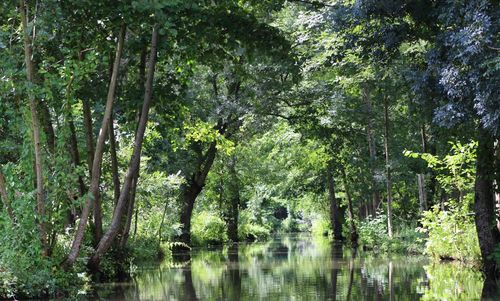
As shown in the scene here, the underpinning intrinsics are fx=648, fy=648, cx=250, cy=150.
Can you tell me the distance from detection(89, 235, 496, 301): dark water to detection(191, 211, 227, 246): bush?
16.5 meters

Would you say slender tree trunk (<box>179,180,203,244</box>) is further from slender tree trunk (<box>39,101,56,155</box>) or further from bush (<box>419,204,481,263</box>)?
slender tree trunk (<box>39,101,56,155</box>)

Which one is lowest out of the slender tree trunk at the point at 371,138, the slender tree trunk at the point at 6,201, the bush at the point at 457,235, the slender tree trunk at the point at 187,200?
the bush at the point at 457,235

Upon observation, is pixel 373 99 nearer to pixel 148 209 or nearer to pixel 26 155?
pixel 148 209

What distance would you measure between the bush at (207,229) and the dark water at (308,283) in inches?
648

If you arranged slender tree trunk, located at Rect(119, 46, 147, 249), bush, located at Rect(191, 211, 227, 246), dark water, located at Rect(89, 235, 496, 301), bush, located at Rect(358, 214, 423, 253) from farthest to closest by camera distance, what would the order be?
bush, located at Rect(191, 211, 227, 246)
bush, located at Rect(358, 214, 423, 253)
slender tree trunk, located at Rect(119, 46, 147, 249)
dark water, located at Rect(89, 235, 496, 301)

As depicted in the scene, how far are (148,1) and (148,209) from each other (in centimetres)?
1490

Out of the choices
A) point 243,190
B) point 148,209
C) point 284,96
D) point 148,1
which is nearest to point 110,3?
point 148,1

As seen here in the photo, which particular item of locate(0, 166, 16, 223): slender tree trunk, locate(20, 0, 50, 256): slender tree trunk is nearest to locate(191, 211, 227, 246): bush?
locate(20, 0, 50, 256): slender tree trunk

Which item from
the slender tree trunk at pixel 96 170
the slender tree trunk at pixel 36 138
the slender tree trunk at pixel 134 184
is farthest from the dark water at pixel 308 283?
the slender tree trunk at pixel 36 138

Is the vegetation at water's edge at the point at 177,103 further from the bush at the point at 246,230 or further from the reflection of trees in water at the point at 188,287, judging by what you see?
the bush at the point at 246,230

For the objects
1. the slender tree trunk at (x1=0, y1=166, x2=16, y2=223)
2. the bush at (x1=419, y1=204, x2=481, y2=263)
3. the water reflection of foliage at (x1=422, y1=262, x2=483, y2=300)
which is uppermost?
Answer: the slender tree trunk at (x1=0, y1=166, x2=16, y2=223)

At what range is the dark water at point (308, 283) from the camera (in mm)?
11078

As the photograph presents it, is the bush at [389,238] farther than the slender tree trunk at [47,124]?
Yes

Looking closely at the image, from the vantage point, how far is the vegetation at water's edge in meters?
10.9
